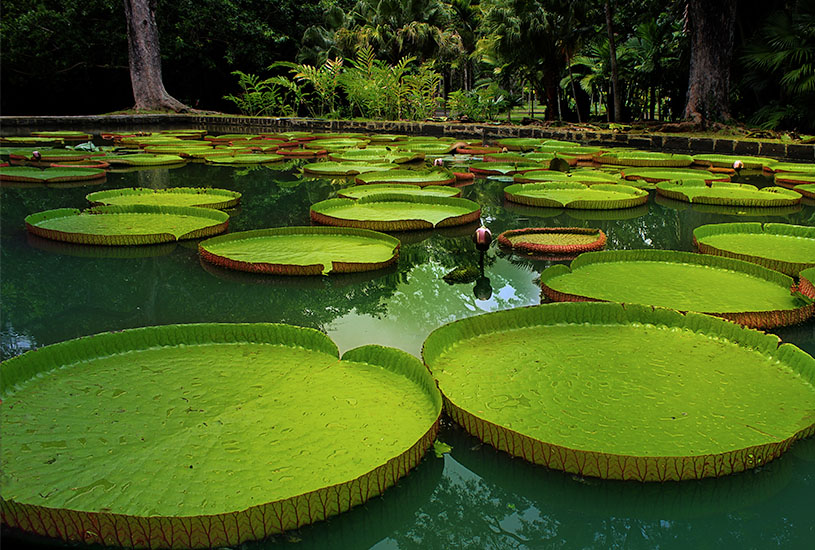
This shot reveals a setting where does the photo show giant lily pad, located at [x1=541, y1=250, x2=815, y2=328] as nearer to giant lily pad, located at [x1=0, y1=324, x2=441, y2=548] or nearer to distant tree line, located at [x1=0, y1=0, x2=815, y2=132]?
giant lily pad, located at [x1=0, y1=324, x2=441, y2=548]

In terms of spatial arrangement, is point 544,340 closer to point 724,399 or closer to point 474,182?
point 724,399

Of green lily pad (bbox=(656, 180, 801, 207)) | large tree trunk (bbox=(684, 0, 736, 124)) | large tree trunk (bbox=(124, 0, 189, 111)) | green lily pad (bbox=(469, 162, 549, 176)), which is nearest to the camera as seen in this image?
green lily pad (bbox=(656, 180, 801, 207))

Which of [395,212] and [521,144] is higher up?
[521,144]

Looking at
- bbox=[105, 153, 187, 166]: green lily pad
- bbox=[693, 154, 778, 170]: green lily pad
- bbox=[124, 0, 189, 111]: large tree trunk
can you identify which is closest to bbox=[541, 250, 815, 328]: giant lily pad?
bbox=[693, 154, 778, 170]: green lily pad

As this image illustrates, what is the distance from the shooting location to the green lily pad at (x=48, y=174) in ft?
17.6

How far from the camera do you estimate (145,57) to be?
45.7 ft

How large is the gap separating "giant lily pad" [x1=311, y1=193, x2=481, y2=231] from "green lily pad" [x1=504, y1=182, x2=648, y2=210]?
0.64m

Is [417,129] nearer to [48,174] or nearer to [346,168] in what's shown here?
[346,168]

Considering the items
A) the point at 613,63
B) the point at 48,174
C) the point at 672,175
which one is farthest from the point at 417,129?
the point at 48,174

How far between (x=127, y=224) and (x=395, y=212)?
1615mm

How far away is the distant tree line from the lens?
29.8 ft

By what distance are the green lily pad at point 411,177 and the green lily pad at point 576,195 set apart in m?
0.64

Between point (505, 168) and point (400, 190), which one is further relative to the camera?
point (505, 168)

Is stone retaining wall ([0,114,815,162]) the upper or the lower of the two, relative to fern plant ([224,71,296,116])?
lower
